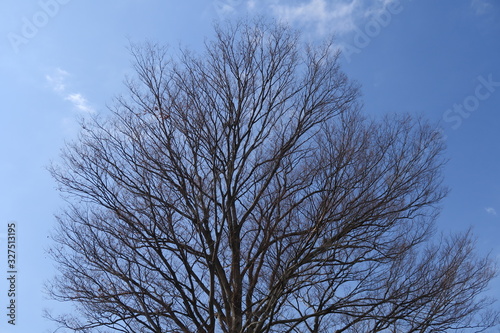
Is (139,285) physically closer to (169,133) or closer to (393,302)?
(169,133)

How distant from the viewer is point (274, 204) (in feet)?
33.3

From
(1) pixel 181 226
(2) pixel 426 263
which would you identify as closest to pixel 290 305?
(2) pixel 426 263

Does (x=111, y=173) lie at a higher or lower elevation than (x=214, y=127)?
lower

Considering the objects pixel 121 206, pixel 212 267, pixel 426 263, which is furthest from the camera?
pixel 426 263

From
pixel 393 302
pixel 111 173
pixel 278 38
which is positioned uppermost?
pixel 278 38

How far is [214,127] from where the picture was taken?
9664 millimetres

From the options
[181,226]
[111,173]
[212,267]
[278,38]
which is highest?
[278,38]

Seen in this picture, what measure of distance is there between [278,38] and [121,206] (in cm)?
461

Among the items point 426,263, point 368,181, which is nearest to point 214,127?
point 368,181

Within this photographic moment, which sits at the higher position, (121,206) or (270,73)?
(270,73)

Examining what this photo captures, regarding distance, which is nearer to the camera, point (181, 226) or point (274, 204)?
point (181, 226)

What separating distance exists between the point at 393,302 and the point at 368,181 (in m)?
2.19

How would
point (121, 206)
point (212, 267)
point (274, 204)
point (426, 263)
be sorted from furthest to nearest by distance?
1. point (426, 263)
2. point (274, 204)
3. point (121, 206)
4. point (212, 267)

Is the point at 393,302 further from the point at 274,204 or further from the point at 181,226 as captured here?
the point at 181,226
